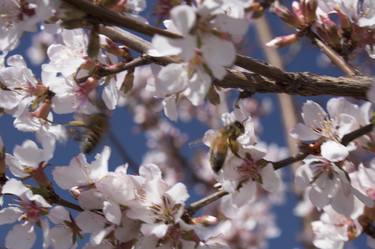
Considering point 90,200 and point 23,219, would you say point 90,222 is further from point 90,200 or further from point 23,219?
point 23,219

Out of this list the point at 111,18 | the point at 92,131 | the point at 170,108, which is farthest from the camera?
the point at 92,131

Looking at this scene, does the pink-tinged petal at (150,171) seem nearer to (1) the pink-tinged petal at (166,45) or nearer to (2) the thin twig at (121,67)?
(2) the thin twig at (121,67)

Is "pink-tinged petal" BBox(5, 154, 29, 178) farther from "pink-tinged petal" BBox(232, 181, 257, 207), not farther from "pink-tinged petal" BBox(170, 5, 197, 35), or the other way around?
"pink-tinged petal" BBox(170, 5, 197, 35)

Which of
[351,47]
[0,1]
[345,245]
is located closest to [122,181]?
[0,1]

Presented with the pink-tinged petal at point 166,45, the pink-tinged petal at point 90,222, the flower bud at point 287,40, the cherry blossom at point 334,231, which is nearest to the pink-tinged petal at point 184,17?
the pink-tinged petal at point 166,45

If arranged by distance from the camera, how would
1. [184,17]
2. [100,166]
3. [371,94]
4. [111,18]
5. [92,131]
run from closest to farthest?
[184,17]
[111,18]
[371,94]
[100,166]
[92,131]

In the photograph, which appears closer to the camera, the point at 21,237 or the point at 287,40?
the point at 21,237

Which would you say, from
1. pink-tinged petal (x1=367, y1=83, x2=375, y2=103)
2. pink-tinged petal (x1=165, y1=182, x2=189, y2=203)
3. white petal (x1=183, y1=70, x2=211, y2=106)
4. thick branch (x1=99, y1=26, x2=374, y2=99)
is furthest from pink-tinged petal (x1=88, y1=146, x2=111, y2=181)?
pink-tinged petal (x1=367, y1=83, x2=375, y2=103)

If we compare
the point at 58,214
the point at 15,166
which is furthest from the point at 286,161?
the point at 15,166
